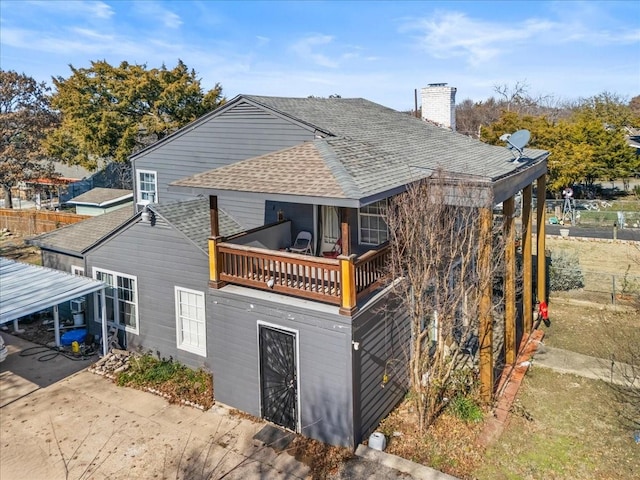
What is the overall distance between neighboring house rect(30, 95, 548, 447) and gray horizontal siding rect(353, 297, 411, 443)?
0.12ft

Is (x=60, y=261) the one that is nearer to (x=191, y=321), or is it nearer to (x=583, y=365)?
(x=191, y=321)

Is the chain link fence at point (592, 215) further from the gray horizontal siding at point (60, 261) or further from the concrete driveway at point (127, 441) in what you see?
the gray horizontal siding at point (60, 261)

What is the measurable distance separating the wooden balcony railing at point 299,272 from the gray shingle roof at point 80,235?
5.27 metres

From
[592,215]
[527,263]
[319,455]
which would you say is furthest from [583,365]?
[592,215]

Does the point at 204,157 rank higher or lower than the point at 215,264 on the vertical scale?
higher

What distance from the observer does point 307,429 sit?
27.9 ft

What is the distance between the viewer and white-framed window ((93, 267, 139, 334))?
11977mm

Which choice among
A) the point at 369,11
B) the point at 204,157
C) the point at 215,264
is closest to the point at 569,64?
the point at 369,11

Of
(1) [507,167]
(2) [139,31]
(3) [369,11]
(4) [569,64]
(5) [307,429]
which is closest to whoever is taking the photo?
Result: (5) [307,429]

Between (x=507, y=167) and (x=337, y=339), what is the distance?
6941mm

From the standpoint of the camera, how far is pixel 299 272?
8.64 m

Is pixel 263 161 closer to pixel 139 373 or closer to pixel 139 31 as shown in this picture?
pixel 139 373

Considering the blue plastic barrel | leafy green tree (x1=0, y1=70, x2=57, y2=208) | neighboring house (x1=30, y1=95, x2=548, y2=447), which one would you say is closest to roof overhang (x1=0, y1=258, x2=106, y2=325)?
neighboring house (x1=30, y1=95, x2=548, y2=447)

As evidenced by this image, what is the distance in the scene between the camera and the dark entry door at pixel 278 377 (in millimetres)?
8609
